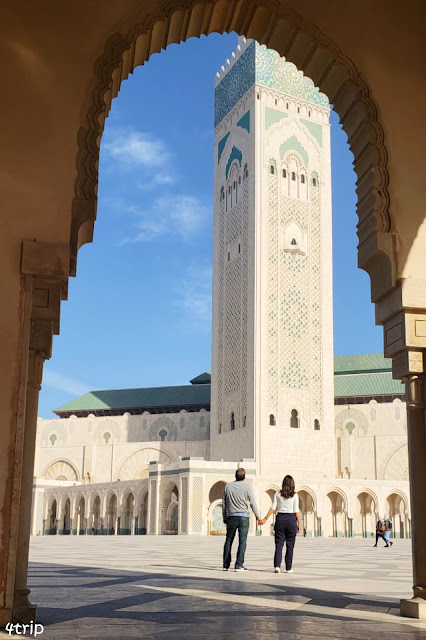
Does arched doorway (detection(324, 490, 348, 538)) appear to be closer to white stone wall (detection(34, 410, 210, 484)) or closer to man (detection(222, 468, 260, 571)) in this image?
white stone wall (detection(34, 410, 210, 484))

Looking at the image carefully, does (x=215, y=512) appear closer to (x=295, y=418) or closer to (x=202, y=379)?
(x=295, y=418)

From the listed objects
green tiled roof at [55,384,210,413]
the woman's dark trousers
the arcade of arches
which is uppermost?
green tiled roof at [55,384,210,413]

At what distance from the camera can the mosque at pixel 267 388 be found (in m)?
26.3

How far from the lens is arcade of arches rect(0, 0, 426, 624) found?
305 cm

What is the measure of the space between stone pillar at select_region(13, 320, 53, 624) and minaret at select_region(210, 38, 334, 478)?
2420 cm

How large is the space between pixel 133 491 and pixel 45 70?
2613 centimetres

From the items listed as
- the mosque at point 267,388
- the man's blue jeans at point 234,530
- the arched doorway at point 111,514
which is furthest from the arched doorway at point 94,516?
the man's blue jeans at point 234,530

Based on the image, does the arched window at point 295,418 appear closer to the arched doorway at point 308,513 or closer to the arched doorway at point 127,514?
the arched doorway at point 308,513

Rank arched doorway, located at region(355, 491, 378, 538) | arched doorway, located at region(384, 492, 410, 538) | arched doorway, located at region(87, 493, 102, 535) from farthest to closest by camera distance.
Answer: arched doorway, located at region(87, 493, 102, 535), arched doorway, located at region(384, 492, 410, 538), arched doorway, located at region(355, 491, 378, 538)

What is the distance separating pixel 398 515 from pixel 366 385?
7620 millimetres

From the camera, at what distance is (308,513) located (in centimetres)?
2598

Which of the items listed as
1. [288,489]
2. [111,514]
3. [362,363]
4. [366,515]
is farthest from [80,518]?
[288,489]

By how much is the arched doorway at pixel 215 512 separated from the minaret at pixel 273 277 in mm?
1898

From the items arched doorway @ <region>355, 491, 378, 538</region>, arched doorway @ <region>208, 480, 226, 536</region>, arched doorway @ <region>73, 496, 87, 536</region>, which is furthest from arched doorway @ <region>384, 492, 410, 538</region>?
arched doorway @ <region>73, 496, 87, 536</region>
